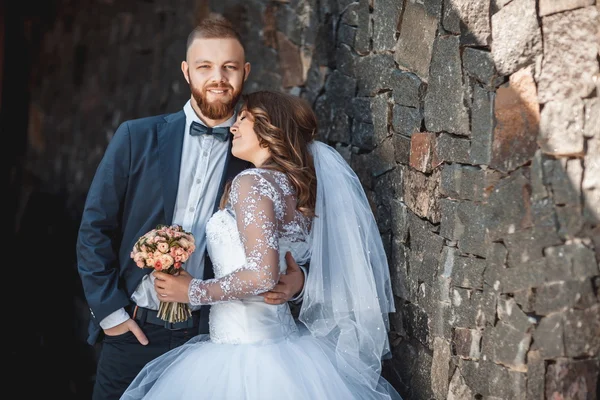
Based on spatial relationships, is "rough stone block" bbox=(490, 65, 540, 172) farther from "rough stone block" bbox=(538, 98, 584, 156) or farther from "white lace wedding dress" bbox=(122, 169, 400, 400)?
"white lace wedding dress" bbox=(122, 169, 400, 400)

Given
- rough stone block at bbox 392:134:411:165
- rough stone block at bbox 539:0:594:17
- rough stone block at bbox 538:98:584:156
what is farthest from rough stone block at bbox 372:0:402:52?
rough stone block at bbox 538:98:584:156

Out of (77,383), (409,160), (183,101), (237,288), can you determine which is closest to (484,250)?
(409,160)

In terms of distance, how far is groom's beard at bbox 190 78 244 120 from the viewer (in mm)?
3332

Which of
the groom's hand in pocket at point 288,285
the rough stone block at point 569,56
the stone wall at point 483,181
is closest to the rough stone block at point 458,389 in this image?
the stone wall at point 483,181

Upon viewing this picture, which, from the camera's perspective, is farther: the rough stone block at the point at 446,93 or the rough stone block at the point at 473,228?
the rough stone block at the point at 446,93

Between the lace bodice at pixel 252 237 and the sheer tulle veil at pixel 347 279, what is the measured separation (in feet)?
0.37

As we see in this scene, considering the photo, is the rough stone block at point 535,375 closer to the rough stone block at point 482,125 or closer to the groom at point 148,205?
the rough stone block at point 482,125

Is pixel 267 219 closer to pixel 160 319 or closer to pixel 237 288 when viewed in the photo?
pixel 237 288

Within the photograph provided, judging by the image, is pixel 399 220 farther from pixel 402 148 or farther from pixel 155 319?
pixel 155 319

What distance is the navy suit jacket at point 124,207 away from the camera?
3.23 meters

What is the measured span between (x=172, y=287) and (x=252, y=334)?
354 mm

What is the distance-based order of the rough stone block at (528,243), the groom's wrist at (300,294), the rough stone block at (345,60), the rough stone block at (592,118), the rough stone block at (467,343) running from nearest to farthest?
the rough stone block at (592,118) < the rough stone block at (528,243) < the rough stone block at (467,343) < the groom's wrist at (300,294) < the rough stone block at (345,60)

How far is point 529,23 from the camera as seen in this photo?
7.46 ft

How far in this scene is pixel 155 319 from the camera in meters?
3.26
